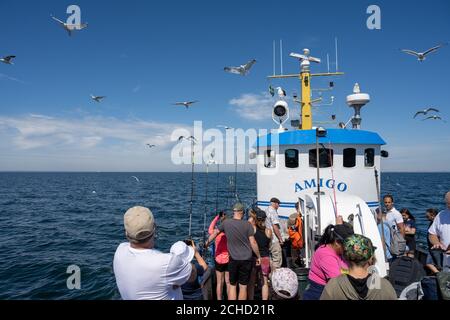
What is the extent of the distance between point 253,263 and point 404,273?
2.83m

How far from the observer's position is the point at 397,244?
630 centimetres

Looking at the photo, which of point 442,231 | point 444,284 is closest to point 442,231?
point 442,231

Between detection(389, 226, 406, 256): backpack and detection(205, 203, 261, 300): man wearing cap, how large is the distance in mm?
3836

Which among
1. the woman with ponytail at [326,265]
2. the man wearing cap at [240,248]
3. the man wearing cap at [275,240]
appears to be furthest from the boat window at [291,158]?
the woman with ponytail at [326,265]

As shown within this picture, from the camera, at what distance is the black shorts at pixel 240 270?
4.70 m

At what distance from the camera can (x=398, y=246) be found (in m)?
6.27

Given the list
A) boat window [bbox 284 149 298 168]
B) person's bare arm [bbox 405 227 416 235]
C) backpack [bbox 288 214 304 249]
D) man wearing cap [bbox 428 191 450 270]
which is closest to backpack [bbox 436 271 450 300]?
man wearing cap [bbox 428 191 450 270]

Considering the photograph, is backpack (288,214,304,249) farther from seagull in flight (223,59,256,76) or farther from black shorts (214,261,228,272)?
seagull in flight (223,59,256,76)

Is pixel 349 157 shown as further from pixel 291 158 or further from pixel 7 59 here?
pixel 7 59

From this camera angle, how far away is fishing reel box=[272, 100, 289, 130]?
1098 centimetres
